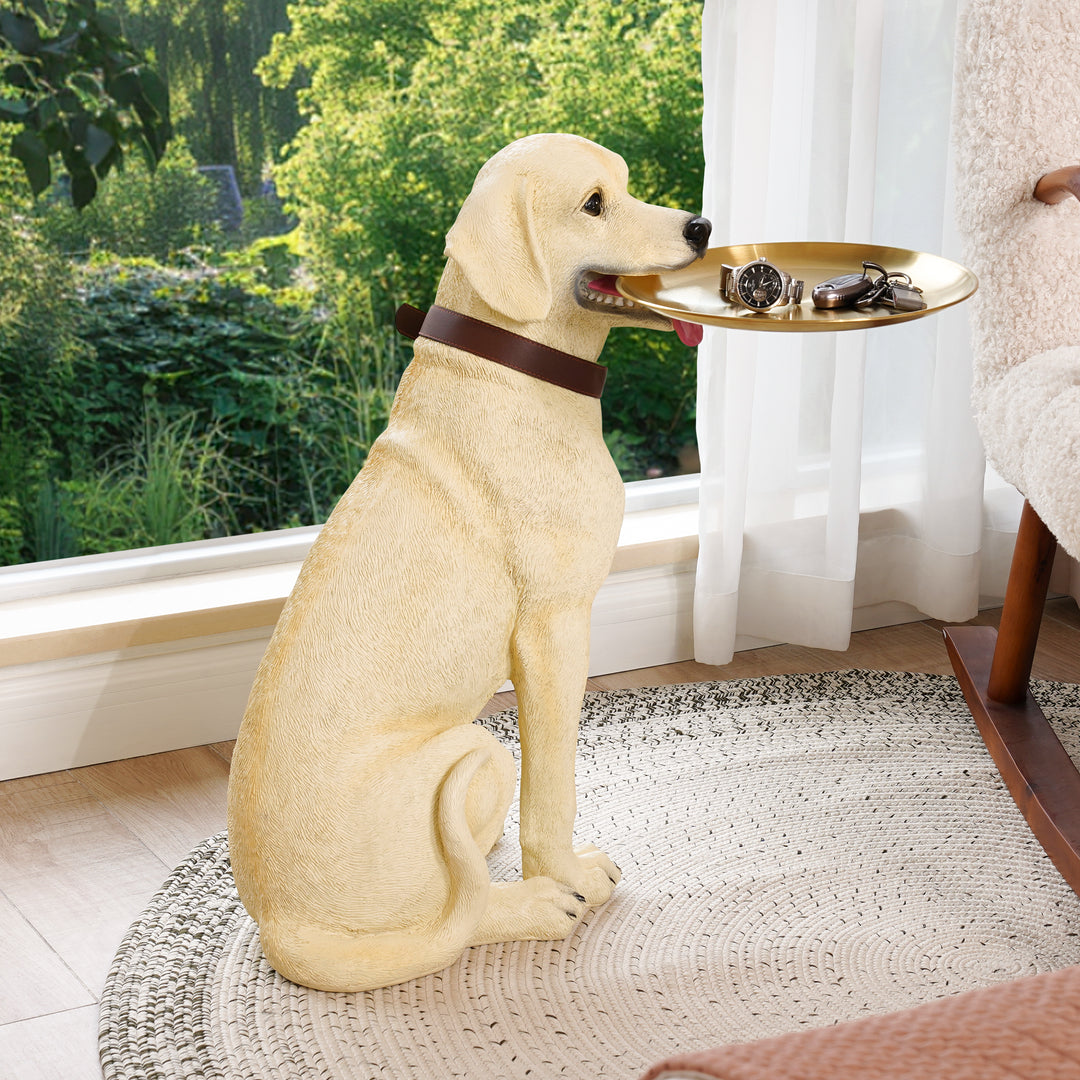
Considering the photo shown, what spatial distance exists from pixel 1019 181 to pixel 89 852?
139 centimetres

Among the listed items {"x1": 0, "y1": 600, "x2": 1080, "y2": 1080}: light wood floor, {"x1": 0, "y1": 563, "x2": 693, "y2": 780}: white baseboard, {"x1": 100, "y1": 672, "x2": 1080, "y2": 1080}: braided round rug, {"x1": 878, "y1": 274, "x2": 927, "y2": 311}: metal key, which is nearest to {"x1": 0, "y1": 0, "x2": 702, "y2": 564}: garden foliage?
{"x1": 0, "y1": 563, "x2": 693, "y2": 780}: white baseboard

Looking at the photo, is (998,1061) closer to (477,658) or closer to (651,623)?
(477,658)

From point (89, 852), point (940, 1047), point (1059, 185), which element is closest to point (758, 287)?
point (1059, 185)

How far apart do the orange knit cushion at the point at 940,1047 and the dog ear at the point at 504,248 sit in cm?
76

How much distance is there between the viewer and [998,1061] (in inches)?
15.1

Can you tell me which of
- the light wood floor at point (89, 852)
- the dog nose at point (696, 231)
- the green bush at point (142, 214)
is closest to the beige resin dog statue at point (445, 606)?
the dog nose at point (696, 231)

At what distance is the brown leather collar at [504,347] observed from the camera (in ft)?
3.63

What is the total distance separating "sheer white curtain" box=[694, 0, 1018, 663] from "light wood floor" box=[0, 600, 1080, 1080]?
12cm

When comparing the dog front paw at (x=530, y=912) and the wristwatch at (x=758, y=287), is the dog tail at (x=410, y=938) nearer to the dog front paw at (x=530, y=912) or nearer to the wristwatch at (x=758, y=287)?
the dog front paw at (x=530, y=912)

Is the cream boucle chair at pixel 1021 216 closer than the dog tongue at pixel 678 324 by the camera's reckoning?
No

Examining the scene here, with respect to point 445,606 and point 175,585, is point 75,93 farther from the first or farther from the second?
point 445,606

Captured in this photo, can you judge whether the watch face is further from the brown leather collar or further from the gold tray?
the brown leather collar

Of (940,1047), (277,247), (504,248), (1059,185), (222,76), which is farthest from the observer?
(277,247)

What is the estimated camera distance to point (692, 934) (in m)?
1.27
